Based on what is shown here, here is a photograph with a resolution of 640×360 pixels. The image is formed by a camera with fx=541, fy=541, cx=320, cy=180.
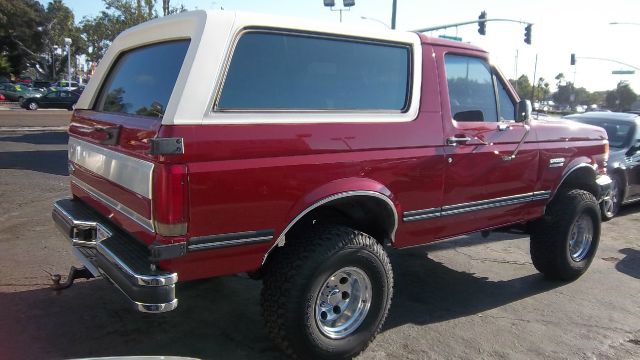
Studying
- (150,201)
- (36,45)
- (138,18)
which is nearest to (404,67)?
(150,201)

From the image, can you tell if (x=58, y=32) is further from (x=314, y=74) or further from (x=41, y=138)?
(x=314, y=74)

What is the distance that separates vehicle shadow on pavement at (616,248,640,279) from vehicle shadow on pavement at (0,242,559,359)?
119cm

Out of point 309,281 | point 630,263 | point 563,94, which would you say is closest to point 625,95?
point 563,94

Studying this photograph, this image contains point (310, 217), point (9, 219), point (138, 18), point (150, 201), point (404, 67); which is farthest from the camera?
point (138, 18)

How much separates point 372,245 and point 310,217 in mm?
435

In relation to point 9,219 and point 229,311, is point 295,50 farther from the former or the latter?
point 9,219

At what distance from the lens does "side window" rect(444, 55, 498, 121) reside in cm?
404

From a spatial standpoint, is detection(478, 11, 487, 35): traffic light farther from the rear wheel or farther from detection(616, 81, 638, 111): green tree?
detection(616, 81, 638, 111): green tree

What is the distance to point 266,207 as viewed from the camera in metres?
2.99

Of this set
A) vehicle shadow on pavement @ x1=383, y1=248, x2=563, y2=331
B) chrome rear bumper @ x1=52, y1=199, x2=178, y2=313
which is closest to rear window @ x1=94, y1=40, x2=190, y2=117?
chrome rear bumper @ x1=52, y1=199, x2=178, y2=313

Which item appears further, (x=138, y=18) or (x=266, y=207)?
(x=138, y=18)

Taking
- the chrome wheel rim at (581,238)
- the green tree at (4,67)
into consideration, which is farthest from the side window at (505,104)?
the green tree at (4,67)

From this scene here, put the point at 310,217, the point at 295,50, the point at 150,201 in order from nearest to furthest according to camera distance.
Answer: the point at 150,201
the point at 295,50
the point at 310,217

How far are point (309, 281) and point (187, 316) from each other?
1.37 meters
